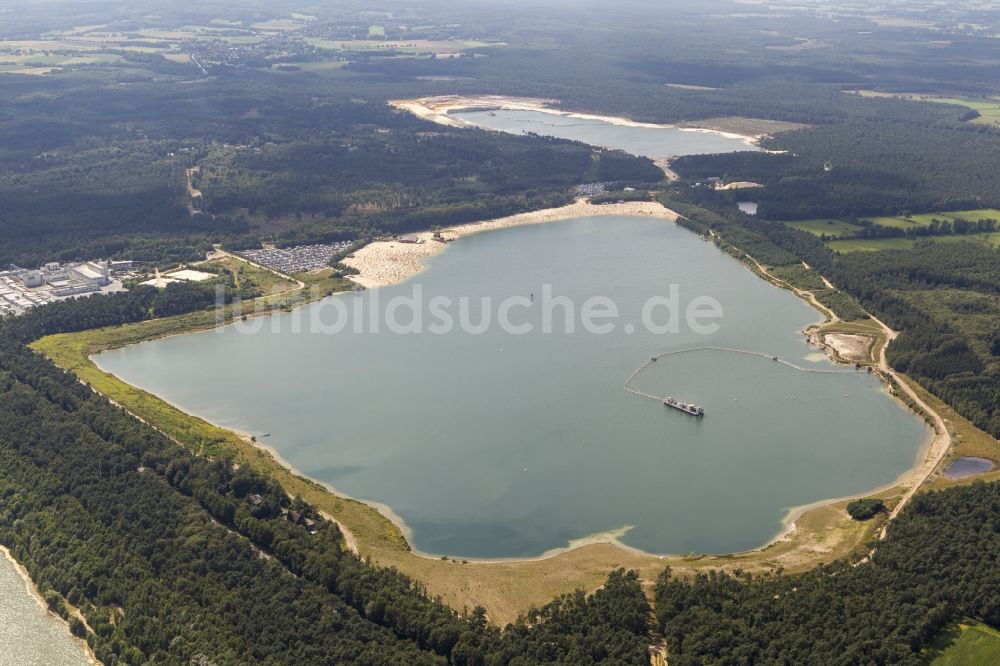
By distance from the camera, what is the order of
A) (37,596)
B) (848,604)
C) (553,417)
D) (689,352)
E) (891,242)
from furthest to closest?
(891,242)
(689,352)
(553,417)
(37,596)
(848,604)

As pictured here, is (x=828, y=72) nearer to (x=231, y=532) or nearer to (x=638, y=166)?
(x=638, y=166)

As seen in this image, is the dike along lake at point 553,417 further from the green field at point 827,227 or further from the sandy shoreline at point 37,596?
the green field at point 827,227

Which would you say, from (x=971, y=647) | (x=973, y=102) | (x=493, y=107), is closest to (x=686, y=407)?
(x=971, y=647)

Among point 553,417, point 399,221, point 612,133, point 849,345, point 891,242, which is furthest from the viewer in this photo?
point 612,133

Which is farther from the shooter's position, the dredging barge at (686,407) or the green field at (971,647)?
the dredging barge at (686,407)

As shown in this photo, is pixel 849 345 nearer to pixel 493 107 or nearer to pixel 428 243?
pixel 428 243

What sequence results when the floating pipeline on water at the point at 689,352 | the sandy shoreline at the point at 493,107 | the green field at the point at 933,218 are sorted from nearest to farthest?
the floating pipeline on water at the point at 689,352 → the green field at the point at 933,218 → the sandy shoreline at the point at 493,107

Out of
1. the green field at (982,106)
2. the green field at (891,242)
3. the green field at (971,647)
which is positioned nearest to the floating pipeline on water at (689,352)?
the green field at (971,647)
